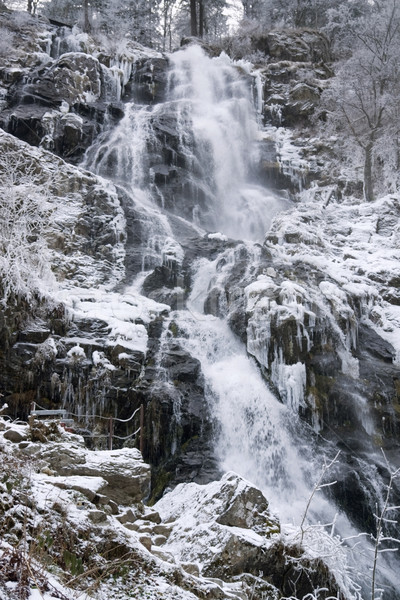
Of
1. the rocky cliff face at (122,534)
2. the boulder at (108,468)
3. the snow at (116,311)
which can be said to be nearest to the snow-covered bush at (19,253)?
the snow at (116,311)

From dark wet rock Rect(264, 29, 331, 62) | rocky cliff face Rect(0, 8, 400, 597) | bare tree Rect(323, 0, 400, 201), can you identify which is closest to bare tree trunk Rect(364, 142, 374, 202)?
bare tree Rect(323, 0, 400, 201)

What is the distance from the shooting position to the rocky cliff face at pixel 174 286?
11.3 m

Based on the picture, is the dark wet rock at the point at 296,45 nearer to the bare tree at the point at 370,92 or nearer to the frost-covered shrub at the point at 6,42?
the bare tree at the point at 370,92

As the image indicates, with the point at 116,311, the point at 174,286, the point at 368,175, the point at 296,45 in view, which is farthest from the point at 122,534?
the point at 296,45

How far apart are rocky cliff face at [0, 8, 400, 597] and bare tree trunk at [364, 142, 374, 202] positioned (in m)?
0.85

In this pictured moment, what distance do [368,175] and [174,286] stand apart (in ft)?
38.9

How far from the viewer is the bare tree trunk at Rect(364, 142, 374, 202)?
21891 millimetres

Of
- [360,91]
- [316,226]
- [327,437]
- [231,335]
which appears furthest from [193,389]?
[360,91]

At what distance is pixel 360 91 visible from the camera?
23.3m

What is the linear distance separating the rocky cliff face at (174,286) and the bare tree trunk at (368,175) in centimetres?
85

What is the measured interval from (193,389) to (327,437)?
3.34 metres

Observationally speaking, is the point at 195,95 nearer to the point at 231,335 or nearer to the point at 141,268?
the point at 141,268

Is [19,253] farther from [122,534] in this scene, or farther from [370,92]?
[370,92]

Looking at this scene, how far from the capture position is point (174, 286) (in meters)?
15.4
